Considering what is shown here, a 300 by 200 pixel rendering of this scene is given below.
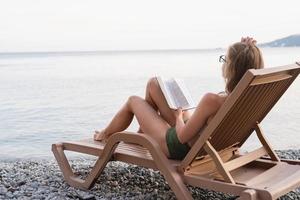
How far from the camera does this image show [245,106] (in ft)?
11.7

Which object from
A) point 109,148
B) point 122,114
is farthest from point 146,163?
point 122,114

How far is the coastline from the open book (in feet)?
2.50

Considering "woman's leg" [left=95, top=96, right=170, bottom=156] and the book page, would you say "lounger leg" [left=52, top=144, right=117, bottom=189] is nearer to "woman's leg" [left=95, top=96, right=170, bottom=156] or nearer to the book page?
"woman's leg" [left=95, top=96, right=170, bottom=156]

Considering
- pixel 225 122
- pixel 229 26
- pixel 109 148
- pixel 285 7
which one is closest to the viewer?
pixel 225 122

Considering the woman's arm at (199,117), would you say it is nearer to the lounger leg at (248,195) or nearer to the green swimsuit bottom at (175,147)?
the green swimsuit bottom at (175,147)

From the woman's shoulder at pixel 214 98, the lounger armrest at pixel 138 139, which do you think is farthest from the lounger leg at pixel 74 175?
the woman's shoulder at pixel 214 98

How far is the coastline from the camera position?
433 centimetres

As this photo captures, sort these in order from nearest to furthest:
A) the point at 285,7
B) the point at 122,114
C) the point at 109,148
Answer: the point at 109,148, the point at 122,114, the point at 285,7

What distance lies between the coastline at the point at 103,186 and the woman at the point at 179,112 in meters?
0.44

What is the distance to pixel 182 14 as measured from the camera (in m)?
49.6

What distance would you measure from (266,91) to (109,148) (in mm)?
1321

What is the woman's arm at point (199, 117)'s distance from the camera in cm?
363

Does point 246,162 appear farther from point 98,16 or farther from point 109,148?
point 98,16

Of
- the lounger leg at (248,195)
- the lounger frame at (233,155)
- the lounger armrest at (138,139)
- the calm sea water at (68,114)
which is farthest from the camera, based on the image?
the calm sea water at (68,114)
